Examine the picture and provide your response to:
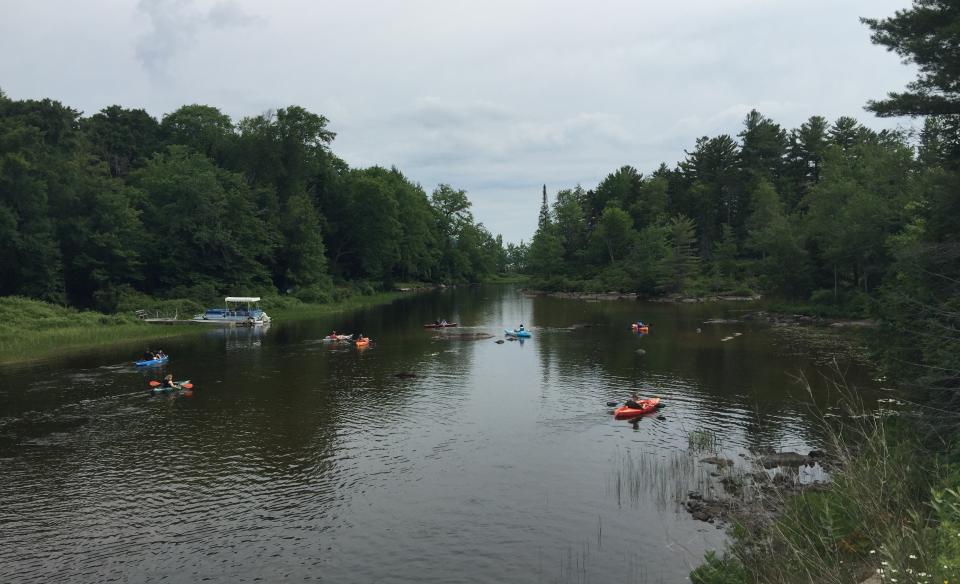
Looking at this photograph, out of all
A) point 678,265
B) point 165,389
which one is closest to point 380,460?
point 165,389

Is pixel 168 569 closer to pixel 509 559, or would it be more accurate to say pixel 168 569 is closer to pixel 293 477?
pixel 293 477

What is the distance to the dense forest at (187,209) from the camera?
63719mm

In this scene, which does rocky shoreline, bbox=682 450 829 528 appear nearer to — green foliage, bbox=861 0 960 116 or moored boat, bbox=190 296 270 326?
green foliage, bbox=861 0 960 116

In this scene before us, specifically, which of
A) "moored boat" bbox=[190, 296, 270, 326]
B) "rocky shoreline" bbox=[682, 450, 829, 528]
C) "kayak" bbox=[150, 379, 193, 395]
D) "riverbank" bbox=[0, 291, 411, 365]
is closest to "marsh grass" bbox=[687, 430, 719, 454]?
"rocky shoreline" bbox=[682, 450, 829, 528]

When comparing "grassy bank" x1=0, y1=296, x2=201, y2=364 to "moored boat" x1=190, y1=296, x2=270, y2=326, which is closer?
"grassy bank" x1=0, y1=296, x2=201, y2=364

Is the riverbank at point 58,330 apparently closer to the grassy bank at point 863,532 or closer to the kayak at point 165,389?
the kayak at point 165,389

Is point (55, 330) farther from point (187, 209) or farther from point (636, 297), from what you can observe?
point (636, 297)

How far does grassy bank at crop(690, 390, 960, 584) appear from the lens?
30.0 ft

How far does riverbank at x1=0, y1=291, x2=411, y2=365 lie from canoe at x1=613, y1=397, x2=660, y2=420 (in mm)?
43165

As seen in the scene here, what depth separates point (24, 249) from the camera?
62.0m

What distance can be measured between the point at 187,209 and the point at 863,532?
8463cm

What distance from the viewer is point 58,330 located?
5372 centimetres

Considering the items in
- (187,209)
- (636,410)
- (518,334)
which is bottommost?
(636,410)

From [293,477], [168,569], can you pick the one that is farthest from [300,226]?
[168,569]
